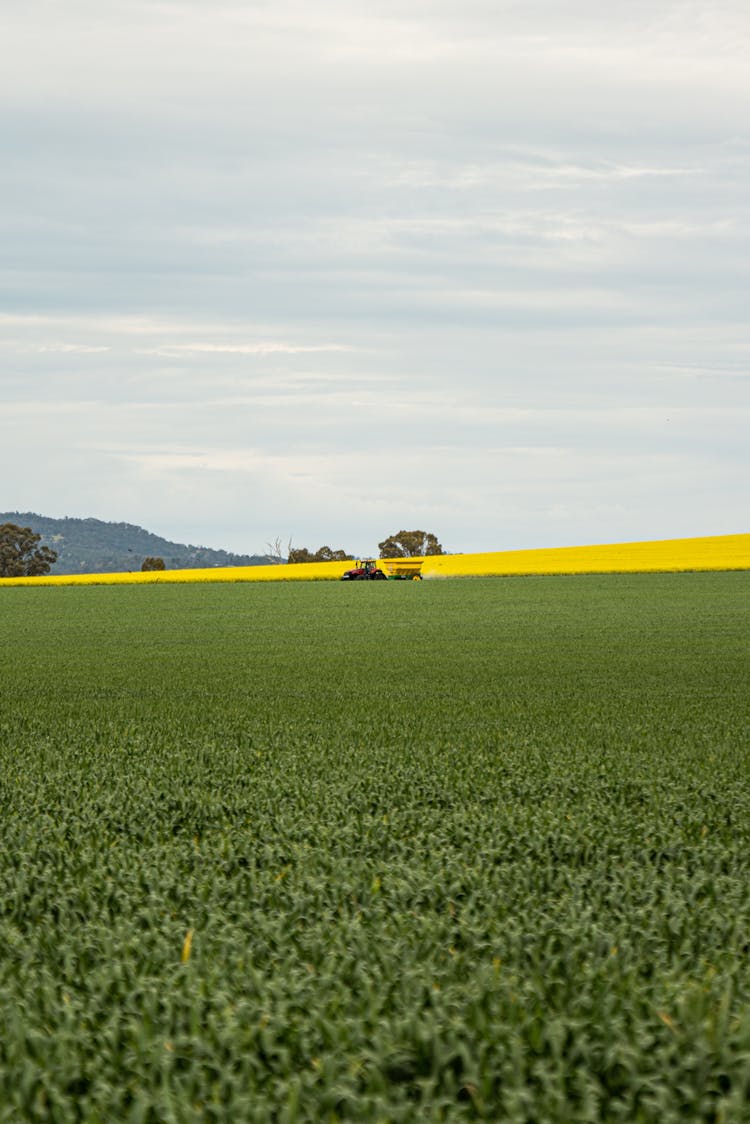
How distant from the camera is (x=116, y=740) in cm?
1309

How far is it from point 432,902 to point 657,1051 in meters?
2.21

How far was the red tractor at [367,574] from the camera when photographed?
75.2 meters

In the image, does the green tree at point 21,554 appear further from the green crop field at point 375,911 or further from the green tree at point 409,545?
the green crop field at point 375,911

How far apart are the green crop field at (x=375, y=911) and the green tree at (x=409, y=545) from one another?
130 meters

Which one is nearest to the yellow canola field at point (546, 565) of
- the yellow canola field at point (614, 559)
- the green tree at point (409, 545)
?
the yellow canola field at point (614, 559)

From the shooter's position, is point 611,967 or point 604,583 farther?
point 604,583

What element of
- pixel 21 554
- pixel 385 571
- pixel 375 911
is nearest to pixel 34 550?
pixel 21 554

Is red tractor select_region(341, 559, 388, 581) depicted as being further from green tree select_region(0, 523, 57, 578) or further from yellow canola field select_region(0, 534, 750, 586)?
green tree select_region(0, 523, 57, 578)

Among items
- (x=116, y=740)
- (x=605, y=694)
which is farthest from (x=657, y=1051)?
(x=605, y=694)

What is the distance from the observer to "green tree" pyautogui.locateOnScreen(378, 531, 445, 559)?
147625 mm

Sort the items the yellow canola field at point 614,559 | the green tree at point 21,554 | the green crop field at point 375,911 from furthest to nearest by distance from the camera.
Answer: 1. the green tree at point 21,554
2. the yellow canola field at point 614,559
3. the green crop field at point 375,911

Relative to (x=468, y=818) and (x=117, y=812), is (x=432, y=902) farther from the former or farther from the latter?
(x=117, y=812)

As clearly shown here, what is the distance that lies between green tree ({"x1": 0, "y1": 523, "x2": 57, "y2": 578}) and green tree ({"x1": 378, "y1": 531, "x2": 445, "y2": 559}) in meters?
38.6

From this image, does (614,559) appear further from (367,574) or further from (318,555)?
(318,555)
